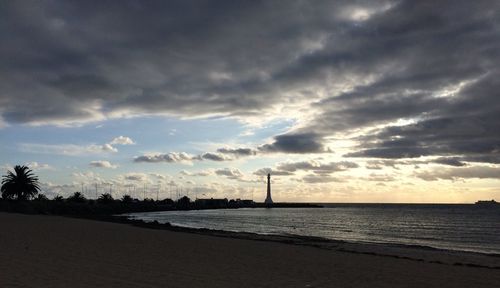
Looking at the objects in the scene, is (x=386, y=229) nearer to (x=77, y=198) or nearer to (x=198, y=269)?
(x=198, y=269)

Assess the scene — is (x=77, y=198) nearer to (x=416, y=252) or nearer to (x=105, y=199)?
(x=105, y=199)

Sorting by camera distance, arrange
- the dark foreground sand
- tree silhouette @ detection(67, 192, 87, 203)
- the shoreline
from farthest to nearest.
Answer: tree silhouette @ detection(67, 192, 87, 203), the shoreline, the dark foreground sand

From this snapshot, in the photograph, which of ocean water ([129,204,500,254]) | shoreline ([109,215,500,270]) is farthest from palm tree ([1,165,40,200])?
shoreline ([109,215,500,270])

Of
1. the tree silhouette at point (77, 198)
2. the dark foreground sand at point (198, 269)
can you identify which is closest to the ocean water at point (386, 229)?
the dark foreground sand at point (198, 269)

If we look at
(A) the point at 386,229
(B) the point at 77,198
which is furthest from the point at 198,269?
(B) the point at 77,198

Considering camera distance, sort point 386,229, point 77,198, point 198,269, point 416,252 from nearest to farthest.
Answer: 1. point 198,269
2. point 416,252
3. point 386,229
4. point 77,198

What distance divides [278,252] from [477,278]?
9150 millimetres

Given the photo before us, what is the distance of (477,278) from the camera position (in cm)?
1576

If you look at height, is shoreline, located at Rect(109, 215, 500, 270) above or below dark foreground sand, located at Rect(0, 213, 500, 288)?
below

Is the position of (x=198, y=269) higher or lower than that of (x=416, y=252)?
higher

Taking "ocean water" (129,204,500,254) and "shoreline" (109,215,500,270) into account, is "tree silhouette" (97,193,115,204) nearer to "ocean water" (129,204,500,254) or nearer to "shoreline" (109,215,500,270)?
"ocean water" (129,204,500,254)

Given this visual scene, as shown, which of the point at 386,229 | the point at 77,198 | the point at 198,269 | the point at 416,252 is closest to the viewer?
the point at 198,269

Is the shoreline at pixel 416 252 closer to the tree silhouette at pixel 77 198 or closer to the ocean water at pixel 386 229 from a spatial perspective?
the ocean water at pixel 386 229

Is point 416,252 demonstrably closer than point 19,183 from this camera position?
Yes
